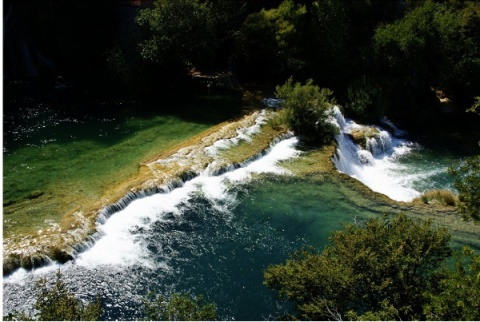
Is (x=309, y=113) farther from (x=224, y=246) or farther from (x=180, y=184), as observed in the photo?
(x=224, y=246)

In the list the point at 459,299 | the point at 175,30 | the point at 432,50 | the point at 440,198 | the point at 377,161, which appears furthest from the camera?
the point at 432,50

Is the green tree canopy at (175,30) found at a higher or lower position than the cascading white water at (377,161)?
higher

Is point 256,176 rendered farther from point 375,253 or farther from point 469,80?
point 469,80

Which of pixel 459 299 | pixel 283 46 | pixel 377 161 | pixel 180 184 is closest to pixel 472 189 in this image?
pixel 459 299

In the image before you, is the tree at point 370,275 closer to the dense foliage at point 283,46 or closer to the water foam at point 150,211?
the water foam at point 150,211

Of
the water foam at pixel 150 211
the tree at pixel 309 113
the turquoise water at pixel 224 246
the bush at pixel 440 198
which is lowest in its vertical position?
the bush at pixel 440 198

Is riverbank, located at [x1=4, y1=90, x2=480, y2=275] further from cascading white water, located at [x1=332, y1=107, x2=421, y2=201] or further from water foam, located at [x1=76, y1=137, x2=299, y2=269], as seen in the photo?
cascading white water, located at [x1=332, y1=107, x2=421, y2=201]

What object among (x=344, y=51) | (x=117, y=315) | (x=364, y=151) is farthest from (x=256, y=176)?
(x=344, y=51)

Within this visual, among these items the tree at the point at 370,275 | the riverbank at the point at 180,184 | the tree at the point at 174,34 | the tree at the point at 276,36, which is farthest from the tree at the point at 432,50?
the tree at the point at 370,275
